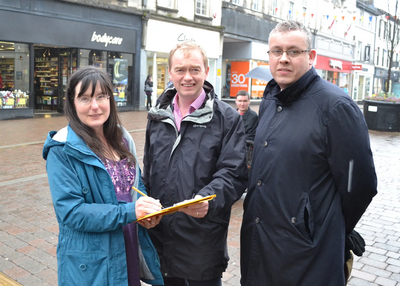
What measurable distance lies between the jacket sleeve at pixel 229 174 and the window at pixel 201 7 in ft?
72.8

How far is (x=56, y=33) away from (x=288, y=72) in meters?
15.8

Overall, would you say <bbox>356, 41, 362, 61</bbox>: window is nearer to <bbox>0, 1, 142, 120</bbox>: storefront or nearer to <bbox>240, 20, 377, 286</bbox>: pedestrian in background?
<bbox>0, 1, 142, 120</bbox>: storefront

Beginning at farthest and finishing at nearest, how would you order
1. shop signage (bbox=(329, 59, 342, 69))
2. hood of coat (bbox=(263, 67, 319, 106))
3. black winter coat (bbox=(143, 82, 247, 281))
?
shop signage (bbox=(329, 59, 342, 69)), black winter coat (bbox=(143, 82, 247, 281)), hood of coat (bbox=(263, 67, 319, 106))

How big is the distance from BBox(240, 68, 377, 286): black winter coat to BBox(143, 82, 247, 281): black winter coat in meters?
0.19

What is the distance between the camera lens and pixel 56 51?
17.5 meters

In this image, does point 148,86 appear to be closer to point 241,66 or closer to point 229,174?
point 241,66

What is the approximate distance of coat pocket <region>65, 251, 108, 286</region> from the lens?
1.99 meters

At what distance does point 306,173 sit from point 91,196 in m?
1.15

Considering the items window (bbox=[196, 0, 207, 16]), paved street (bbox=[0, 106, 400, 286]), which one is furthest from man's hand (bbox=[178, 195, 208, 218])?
window (bbox=[196, 0, 207, 16])

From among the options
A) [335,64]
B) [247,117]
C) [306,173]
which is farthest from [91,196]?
[335,64]

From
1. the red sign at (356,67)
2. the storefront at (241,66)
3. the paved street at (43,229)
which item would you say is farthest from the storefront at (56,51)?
the red sign at (356,67)

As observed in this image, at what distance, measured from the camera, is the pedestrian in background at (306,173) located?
2.01 meters

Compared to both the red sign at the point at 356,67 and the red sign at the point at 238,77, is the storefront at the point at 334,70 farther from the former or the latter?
the red sign at the point at 238,77

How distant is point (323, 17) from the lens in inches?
1449
